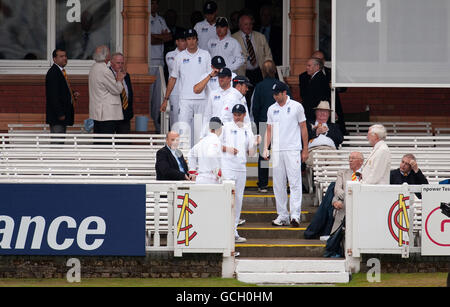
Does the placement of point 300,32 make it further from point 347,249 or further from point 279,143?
point 347,249

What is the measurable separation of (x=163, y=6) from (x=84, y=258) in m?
9.30

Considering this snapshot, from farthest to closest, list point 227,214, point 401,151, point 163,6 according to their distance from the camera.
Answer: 1. point 163,6
2. point 401,151
3. point 227,214

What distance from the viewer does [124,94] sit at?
1717 cm

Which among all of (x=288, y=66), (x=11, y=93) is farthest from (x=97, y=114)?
(x=288, y=66)

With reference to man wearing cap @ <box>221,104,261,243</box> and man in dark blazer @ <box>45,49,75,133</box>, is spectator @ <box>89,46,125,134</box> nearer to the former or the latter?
man in dark blazer @ <box>45,49,75,133</box>

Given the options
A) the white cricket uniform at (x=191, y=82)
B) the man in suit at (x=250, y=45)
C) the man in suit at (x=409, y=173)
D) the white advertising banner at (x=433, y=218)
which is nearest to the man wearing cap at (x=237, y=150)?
the man in suit at (x=409, y=173)

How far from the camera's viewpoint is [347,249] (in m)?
13.8

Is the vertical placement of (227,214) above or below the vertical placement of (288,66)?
below

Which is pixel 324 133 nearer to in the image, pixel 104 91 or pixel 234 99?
pixel 234 99

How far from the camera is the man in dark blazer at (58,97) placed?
17047 millimetres

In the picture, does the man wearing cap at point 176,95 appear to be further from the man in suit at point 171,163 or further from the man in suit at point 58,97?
the man in suit at point 171,163

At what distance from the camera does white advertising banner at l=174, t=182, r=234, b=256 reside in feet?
44.3

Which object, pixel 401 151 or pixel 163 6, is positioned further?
pixel 163 6

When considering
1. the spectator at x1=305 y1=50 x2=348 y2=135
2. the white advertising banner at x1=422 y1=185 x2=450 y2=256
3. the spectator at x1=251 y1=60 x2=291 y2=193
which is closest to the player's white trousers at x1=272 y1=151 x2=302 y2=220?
the spectator at x1=251 y1=60 x2=291 y2=193
